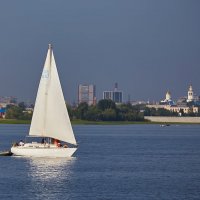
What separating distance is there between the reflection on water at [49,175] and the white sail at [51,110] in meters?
2.29

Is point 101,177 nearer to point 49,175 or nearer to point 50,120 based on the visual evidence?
point 49,175

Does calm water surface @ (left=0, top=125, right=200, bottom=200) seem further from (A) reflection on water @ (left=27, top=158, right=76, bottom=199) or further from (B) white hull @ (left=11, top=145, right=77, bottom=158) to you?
(B) white hull @ (left=11, top=145, right=77, bottom=158)

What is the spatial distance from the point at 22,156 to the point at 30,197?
27.3 meters

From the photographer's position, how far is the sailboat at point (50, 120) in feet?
264

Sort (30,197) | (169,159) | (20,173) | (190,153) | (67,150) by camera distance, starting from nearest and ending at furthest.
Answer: (30,197) < (20,173) < (67,150) < (169,159) < (190,153)

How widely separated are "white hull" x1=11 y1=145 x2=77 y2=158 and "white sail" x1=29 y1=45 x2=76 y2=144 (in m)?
1.03

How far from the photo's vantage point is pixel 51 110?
81.4m

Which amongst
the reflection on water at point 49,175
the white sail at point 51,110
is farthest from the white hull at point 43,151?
the white sail at point 51,110

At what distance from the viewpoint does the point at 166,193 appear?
59.2 meters

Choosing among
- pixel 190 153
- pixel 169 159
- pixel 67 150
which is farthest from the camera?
pixel 190 153

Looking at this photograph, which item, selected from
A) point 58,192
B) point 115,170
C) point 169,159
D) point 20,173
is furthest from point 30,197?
point 169,159

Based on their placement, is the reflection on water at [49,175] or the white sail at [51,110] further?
the white sail at [51,110]

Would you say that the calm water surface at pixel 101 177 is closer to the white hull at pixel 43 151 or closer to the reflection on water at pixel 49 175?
the reflection on water at pixel 49 175

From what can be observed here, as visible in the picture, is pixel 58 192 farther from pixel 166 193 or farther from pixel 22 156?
pixel 22 156
